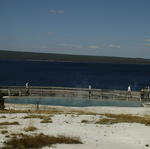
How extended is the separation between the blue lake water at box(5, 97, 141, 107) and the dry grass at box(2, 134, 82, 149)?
2839 centimetres

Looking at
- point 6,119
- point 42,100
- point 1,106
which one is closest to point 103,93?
point 42,100

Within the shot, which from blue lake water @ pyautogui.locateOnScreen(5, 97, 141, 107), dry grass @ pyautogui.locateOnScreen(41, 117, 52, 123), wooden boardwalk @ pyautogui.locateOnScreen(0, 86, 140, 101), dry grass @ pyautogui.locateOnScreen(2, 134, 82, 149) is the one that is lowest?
dry grass @ pyautogui.locateOnScreen(2, 134, 82, 149)

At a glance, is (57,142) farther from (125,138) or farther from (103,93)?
(103,93)

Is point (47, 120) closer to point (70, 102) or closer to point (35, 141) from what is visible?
point (35, 141)

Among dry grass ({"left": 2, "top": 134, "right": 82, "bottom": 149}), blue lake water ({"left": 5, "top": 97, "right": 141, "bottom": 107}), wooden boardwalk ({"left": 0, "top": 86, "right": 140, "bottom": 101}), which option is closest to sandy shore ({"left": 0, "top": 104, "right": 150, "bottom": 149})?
dry grass ({"left": 2, "top": 134, "right": 82, "bottom": 149})

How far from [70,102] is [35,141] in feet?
104

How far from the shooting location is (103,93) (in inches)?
2234

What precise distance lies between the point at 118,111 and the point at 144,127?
48.8ft

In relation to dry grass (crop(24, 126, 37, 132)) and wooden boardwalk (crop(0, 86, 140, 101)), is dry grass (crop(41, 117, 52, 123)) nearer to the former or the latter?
dry grass (crop(24, 126, 37, 132))

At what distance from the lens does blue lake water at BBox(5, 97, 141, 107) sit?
51344mm

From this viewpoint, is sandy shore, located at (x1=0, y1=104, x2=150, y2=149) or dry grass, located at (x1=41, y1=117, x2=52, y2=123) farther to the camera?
dry grass, located at (x1=41, y1=117, x2=52, y2=123)

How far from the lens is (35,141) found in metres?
21.2

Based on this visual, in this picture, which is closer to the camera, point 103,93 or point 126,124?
point 126,124

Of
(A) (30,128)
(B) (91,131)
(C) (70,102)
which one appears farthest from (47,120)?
(C) (70,102)
